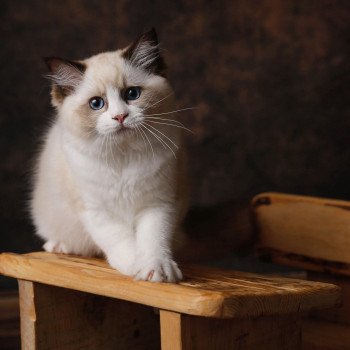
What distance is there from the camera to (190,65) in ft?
10.5

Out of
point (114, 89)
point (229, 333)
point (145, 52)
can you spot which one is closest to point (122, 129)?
point (114, 89)

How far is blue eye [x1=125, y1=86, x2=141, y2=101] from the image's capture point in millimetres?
1889

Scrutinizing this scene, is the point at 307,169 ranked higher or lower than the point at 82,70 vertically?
lower

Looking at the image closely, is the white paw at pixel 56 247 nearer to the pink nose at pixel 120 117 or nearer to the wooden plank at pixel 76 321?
the wooden plank at pixel 76 321

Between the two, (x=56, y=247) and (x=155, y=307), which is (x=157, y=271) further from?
(x=56, y=247)

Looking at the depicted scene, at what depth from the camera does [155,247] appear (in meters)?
1.86

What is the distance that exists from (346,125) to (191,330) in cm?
188

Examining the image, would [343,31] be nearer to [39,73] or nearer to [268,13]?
[268,13]

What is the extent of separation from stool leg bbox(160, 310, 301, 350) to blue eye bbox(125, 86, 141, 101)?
0.57 metres

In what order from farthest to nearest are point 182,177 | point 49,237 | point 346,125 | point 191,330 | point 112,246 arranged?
point 346,125, point 49,237, point 182,177, point 112,246, point 191,330

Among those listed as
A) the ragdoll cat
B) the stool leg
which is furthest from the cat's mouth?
the stool leg

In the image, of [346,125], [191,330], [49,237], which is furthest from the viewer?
[346,125]

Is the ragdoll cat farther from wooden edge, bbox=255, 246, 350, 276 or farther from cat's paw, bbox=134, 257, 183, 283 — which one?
wooden edge, bbox=255, 246, 350, 276

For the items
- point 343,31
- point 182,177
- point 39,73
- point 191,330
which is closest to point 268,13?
point 343,31
